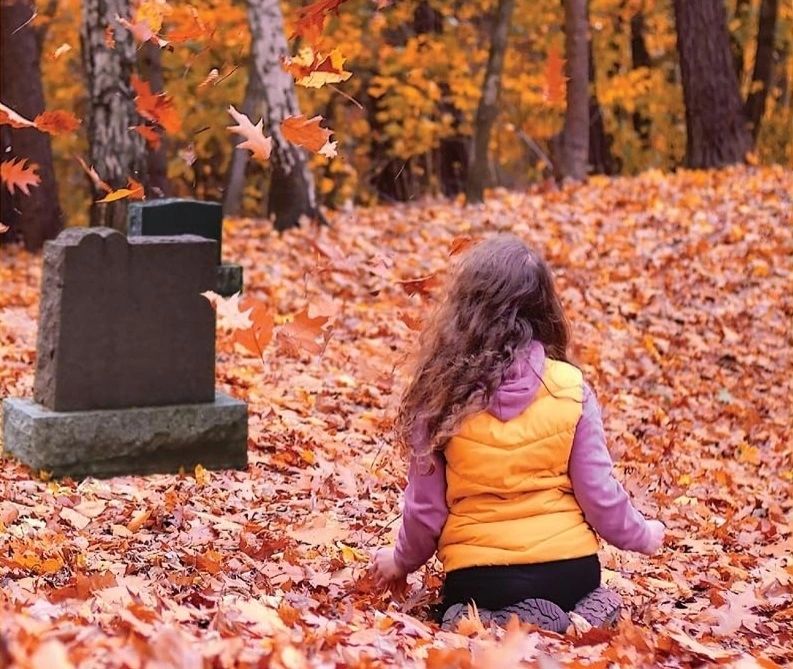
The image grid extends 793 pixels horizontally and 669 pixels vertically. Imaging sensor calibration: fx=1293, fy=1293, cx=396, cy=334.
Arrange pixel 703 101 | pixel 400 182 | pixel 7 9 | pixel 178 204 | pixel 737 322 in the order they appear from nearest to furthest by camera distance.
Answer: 1. pixel 178 204
2. pixel 737 322
3. pixel 7 9
4. pixel 703 101
5. pixel 400 182

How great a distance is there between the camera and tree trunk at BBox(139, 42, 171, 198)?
1698cm

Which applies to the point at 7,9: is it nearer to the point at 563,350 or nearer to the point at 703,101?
the point at 703,101

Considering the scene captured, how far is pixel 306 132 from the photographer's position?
17.2 ft

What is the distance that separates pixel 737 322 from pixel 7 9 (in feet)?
30.5

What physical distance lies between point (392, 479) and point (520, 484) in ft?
9.36

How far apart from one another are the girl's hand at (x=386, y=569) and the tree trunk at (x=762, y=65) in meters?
18.7

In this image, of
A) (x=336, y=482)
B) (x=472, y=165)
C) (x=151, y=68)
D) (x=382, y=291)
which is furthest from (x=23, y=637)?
(x=151, y=68)

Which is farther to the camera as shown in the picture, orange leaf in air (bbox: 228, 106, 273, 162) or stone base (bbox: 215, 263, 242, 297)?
stone base (bbox: 215, 263, 242, 297)

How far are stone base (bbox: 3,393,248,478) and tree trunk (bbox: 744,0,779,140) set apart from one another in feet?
55.5

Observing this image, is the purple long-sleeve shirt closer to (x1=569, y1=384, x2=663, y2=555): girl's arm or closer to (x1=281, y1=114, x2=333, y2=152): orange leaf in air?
(x1=569, y1=384, x2=663, y2=555): girl's arm

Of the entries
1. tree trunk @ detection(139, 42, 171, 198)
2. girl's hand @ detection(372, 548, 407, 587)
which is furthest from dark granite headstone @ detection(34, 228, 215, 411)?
tree trunk @ detection(139, 42, 171, 198)

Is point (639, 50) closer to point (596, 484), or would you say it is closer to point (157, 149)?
point (157, 149)

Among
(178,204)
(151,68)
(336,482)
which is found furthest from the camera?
(151,68)

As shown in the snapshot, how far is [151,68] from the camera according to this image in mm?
19438
